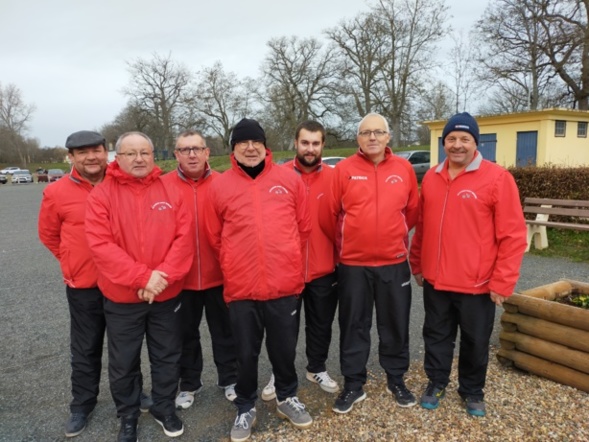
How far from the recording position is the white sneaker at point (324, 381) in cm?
362

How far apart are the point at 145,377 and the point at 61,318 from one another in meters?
2.20

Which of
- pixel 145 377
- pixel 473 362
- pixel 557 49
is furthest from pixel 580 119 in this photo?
pixel 145 377

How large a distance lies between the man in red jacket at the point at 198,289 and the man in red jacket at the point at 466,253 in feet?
5.12

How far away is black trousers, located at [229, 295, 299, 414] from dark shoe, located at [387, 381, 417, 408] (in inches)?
34.0

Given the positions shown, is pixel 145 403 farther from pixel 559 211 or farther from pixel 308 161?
pixel 559 211

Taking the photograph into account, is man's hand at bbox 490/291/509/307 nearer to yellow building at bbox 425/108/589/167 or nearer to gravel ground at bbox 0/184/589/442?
gravel ground at bbox 0/184/589/442

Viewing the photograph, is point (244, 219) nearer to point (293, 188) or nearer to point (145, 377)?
point (293, 188)

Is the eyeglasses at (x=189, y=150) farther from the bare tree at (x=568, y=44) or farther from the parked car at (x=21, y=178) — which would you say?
the parked car at (x=21, y=178)

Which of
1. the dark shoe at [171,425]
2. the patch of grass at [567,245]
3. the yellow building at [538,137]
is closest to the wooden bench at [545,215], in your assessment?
the patch of grass at [567,245]

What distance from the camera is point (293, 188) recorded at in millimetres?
3117

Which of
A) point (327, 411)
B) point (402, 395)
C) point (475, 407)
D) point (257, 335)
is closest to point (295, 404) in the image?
point (327, 411)

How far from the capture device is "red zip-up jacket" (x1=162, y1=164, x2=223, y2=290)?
3279 mm

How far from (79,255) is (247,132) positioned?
4.70 feet

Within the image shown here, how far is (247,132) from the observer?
9.87 feet
